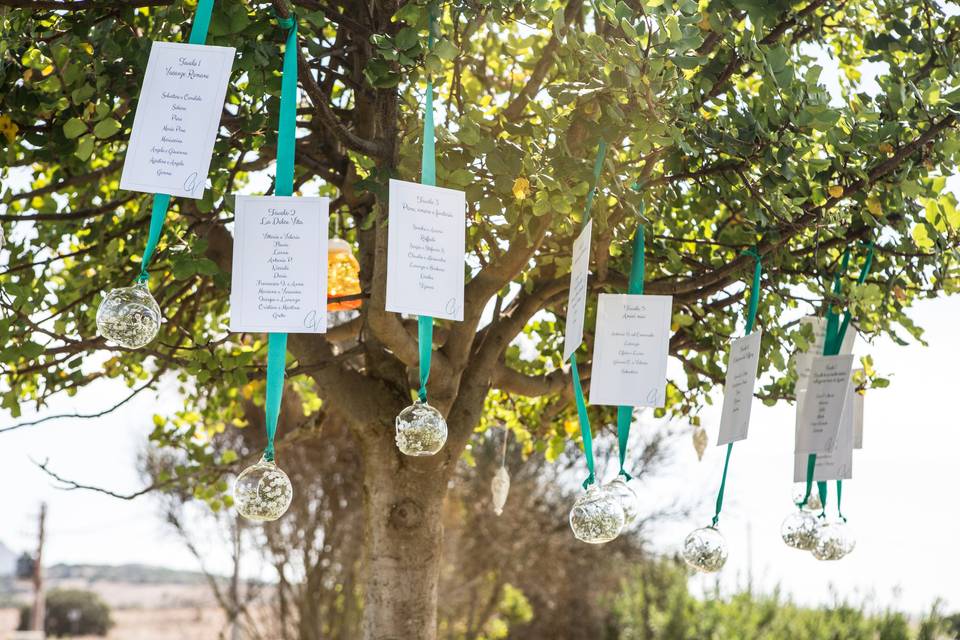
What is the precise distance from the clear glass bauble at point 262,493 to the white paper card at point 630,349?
0.68 metres

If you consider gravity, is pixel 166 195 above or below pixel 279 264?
above

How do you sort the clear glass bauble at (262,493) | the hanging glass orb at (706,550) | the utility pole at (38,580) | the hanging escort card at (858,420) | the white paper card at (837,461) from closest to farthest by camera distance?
the clear glass bauble at (262,493), the hanging glass orb at (706,550), the white paper card at (837,461), the hanging escort card at (858,420), the utility pole at (38,580)

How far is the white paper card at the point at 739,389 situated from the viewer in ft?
6.86

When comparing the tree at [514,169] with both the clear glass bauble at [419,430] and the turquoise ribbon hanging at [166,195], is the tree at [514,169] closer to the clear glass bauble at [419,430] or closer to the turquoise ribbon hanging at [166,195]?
the turquoise ribbon hanging at [166,195]

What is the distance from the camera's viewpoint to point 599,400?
1.92m

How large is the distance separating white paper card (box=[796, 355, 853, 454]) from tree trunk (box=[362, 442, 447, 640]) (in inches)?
37.5

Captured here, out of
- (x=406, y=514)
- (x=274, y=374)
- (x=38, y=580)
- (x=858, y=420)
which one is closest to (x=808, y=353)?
(x=858, y=420)

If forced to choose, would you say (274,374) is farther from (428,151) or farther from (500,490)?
(500,490)

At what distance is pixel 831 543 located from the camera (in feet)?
Result: 7.64

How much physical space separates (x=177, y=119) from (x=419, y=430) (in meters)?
0.68

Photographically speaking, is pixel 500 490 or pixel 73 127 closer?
pixel 73 127

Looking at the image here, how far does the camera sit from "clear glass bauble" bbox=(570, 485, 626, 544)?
178cm

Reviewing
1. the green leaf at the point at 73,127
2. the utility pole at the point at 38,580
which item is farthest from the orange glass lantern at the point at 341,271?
the utility pole at the point at 38,580

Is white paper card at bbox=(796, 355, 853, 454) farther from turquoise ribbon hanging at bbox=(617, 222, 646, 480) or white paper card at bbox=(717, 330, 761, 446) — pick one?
turquoise ribbon hanging at bbox=(617, 222, 646, 480)
